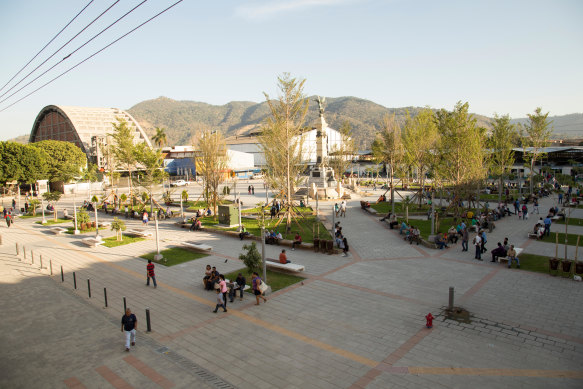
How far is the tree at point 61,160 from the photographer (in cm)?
6238

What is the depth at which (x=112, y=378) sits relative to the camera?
344 inches

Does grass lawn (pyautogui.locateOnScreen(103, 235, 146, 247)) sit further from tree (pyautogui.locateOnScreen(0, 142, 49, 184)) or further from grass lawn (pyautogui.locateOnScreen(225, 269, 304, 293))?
tree (pyautogui.locateOnScreen(0, 142, 49, 184))

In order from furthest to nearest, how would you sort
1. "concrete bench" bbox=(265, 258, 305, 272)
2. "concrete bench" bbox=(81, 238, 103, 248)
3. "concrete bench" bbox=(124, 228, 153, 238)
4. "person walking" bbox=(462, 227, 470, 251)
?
"concrete bench" bbox=(124, 228, 153, 238), "concrete bench" bbox=(81, 238, 103, 248), "person walking" bbox=(462, 227, 470, 251), "concrete bench" bbox=(265, 258, 305, 272)

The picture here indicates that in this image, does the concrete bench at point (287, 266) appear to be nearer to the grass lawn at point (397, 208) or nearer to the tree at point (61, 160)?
the grass lawn at point (397, 208)

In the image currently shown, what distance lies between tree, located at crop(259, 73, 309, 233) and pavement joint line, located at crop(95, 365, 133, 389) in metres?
15.9

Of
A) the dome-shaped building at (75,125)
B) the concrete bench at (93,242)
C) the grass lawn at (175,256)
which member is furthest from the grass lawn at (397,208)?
the dome-shaped building at (75,125)

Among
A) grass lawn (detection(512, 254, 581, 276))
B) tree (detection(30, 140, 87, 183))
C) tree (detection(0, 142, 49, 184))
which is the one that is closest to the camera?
grass lawn (detection(512, 254, 581, 276))

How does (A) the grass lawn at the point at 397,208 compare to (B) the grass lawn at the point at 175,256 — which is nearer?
(B) the grass lawn at the point at 175,256

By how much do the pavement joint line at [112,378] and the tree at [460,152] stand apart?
25.1m

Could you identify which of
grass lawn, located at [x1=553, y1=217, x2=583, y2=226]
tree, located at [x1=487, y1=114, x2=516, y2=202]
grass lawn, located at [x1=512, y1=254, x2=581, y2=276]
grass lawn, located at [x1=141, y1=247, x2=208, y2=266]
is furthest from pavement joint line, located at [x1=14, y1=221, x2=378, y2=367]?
tree, located at [x1=487, y1=114, x2=516, y2=202]

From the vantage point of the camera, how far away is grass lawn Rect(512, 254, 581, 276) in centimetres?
1560

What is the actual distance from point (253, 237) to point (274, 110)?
29.1 feet

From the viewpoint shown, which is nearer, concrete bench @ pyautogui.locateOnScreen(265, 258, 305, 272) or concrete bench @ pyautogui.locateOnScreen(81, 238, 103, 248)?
concrete bench @ pyautogui.locateOnScreen(265, 258, 305, 272)

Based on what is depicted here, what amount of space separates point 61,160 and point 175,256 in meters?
59.9
